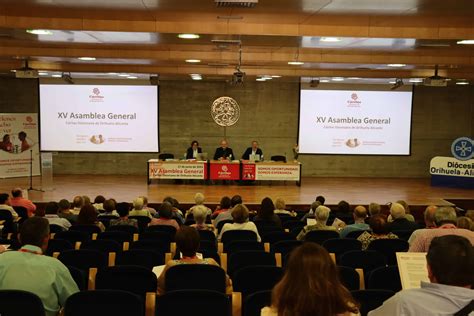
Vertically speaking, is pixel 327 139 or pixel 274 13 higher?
pixel 274 13

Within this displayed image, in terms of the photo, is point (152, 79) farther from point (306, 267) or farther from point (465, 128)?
point (306, 267)

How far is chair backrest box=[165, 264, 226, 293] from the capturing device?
14.4 feet

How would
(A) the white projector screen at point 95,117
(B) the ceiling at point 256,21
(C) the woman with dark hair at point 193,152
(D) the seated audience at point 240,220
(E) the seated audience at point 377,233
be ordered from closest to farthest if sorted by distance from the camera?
(E) the seated audience at point 377,233, (B) the ceiling at point 256,21, (D) the seated audience at point 240,220, (C) the woman with dark hair at point 193,152, (A) the white projector screen at point 95,117

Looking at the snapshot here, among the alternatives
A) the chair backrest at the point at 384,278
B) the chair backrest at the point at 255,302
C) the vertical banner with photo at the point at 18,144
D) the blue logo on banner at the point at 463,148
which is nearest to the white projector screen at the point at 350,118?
the blue logo on banner at the point at 463,148

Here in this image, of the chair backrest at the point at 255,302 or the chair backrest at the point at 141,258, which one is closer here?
the chair backrest at the point at 255,302

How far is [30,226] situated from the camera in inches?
152

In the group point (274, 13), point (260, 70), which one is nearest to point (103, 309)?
point (274, 13)

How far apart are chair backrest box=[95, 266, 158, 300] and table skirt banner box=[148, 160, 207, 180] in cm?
1170

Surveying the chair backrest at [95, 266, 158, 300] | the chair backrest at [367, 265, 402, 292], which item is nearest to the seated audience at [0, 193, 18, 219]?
the chair backrest at [95, 266, 158, 300]

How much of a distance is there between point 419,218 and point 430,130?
726 cm

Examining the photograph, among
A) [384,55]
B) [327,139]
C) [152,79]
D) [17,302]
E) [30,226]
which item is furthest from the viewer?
[327,139]

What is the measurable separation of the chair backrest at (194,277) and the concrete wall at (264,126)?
1475 centimetres

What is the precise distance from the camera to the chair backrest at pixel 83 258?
5266mm

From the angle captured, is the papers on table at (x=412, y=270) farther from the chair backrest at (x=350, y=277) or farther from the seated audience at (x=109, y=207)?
the seated audience at (x=109, y=207)
